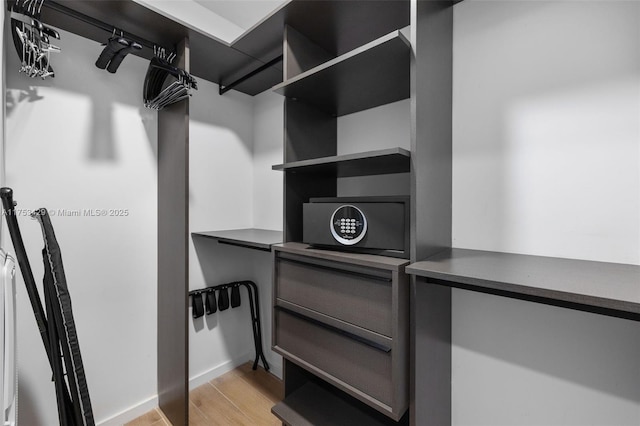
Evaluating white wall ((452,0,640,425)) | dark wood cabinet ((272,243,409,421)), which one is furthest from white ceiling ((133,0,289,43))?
dark wood cabinet ((272,243,409,421))

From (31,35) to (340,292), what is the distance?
5.20 feet

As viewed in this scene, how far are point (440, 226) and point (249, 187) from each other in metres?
1.52

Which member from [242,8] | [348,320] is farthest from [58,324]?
[242,8]

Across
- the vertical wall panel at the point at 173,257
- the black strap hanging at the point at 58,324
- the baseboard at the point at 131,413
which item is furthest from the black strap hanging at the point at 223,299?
the black strap hanging at the point at 58,324

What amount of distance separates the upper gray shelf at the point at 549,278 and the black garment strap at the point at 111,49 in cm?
152

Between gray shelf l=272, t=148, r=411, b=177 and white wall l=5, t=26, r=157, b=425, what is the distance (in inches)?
41.4

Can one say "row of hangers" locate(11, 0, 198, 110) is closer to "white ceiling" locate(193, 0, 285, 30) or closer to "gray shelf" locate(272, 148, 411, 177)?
"white ceiling" locate(193, 0, 285, 30)

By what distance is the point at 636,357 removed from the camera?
0.83 meters

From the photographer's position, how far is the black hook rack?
6.25 feet

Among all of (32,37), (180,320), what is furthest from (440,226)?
(32,37)

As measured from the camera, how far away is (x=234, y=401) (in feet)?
5.88

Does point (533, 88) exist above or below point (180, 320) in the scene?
above

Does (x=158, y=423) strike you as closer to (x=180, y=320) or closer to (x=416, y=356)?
(x=180, y=320)

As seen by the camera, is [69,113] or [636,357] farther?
[69,113]
